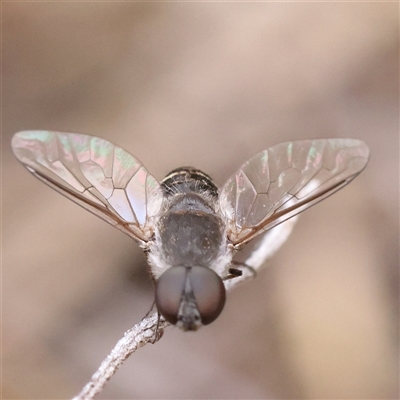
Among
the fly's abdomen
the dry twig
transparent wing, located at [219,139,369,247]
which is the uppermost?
transparent wing, located at [219,139,369,247]

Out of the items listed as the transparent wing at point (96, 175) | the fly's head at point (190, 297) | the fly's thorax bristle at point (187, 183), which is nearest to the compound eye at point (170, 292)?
the fly's head at point (190, 297)

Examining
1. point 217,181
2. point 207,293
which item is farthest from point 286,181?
point 217,181

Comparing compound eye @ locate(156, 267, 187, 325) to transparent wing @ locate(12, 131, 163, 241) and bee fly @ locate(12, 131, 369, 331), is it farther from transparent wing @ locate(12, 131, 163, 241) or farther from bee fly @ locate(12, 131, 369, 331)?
transparent wing @ locate(12, 131, 163, 241)

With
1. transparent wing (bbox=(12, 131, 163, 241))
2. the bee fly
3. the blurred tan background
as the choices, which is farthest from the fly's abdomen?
the blurred tan background

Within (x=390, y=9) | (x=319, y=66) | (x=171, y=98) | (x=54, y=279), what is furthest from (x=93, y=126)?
(x=390, y=9)

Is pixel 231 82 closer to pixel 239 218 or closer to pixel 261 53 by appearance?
pixel 261 53

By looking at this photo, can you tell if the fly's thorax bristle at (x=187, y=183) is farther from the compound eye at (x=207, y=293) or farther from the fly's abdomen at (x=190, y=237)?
the compound eye at (x=207, y=293)
